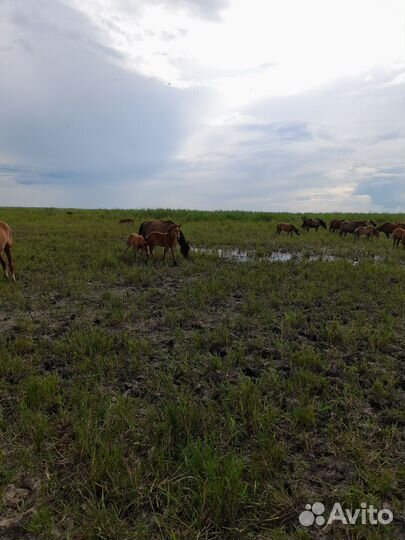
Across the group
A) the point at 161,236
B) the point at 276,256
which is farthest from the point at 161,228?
the point at 276,256

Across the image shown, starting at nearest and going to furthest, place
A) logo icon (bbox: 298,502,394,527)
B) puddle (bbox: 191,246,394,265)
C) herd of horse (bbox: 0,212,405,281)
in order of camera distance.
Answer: logo icon (bbox: 298,502,394,527), herd of horse (bbox: 0,212,405,281), puddle (bbox: 191,246,394,265)

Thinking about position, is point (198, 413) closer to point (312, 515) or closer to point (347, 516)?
point (312, 515)

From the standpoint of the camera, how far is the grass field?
256cm

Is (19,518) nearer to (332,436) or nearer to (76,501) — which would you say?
(76,501)

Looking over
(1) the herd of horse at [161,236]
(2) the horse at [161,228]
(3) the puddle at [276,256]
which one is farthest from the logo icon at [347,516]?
(2) the horse at [161,228]

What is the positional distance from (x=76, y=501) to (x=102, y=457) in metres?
0.39

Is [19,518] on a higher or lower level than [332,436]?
lower

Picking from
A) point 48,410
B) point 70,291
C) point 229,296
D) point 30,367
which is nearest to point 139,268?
point 70,291

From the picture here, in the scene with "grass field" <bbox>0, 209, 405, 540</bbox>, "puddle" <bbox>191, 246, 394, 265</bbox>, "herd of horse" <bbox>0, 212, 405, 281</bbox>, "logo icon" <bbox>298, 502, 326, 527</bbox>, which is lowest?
"logo icon" <bbox>298, 502, 326, 527</bbox>

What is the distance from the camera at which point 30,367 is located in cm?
455

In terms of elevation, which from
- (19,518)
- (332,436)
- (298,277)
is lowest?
(19,518)

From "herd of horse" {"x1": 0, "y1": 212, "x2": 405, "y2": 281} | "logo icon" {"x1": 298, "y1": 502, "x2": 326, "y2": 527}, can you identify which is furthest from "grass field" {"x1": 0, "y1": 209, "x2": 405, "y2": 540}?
"herd of horse" {"x1": 0, "y1": 212, "x2": 405, "y2": 281}

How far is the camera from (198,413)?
11.6 feet

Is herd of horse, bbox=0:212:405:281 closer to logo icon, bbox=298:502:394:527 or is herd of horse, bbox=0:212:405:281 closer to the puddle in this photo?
the puddle
